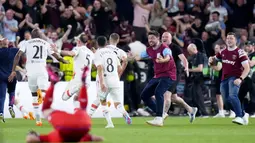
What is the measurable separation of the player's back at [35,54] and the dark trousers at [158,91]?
2.84m

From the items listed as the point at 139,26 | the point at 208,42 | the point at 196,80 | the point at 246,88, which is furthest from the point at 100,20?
the point at 246,88

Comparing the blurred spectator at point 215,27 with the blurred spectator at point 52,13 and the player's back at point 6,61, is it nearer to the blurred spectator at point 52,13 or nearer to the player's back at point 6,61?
the blurred spectator at point 52,13

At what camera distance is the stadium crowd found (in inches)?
1115

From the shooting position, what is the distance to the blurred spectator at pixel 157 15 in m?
31.3

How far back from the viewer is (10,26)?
29.0m

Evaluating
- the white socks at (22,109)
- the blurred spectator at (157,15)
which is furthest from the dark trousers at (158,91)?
the blurred spectator at (157,15)

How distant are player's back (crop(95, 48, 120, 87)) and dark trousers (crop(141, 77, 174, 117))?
1.18 m

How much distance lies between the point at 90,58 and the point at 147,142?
25.6ft

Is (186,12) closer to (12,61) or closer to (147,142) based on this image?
(12,61)

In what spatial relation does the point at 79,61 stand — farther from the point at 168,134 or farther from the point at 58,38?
the point at 58,38

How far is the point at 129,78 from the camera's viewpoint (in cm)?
2856

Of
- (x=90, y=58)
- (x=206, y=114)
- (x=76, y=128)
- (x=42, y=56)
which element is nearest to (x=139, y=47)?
(x=206, y=114)

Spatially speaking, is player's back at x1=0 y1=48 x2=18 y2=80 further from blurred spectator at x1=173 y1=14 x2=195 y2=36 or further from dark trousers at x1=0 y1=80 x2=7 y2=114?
A: blurred spectator at x1=173 y1=14 x2=195 y2=36

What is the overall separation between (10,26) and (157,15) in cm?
595
